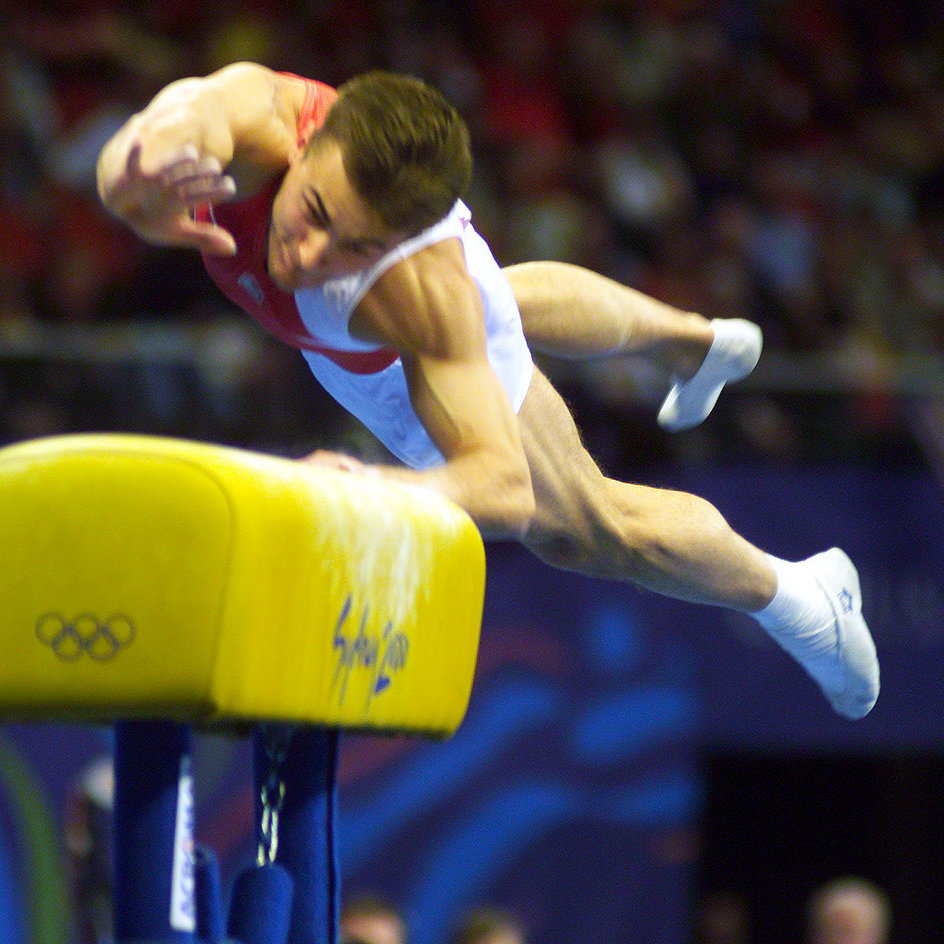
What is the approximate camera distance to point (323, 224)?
2.24m

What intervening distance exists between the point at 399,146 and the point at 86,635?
3.17 feet

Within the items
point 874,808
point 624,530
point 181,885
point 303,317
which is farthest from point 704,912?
point 181,885

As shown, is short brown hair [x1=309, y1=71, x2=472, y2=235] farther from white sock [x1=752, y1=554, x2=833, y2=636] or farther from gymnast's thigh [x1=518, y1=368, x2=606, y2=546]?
white sock [x1=752, y1=554, x2=833, y2=636]

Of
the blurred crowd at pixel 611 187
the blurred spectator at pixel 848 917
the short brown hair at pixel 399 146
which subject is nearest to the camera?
the short brown hair at pixel 399 146

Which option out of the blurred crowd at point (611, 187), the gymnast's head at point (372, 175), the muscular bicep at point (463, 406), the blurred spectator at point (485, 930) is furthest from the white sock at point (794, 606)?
the blurred crowd at point (611, 187)

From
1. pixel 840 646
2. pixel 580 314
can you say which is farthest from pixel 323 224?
pixel 840 646

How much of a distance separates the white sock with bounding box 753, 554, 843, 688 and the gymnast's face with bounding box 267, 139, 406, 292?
1140 mm

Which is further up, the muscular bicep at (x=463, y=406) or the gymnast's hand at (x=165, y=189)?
the gymnast's hand at (x=165, y=189)

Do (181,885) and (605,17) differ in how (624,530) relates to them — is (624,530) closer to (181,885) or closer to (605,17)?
(181,885)

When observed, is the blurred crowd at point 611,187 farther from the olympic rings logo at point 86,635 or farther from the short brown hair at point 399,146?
the olympic rings logo at point 86,635

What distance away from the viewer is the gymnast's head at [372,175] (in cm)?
218

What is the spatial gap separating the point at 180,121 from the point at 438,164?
0.40 metres

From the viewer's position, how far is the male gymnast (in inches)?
81.2

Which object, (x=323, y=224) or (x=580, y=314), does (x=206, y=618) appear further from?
(x=580, y=314)
